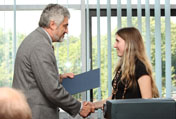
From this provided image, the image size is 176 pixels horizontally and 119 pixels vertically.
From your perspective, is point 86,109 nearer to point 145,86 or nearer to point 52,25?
point 145,86

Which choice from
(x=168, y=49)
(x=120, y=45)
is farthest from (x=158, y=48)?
(x=120, y=45)

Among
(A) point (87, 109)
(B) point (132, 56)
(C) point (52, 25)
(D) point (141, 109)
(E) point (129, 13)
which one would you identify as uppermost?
(E) point (129, 13)

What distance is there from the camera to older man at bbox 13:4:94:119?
2.28m

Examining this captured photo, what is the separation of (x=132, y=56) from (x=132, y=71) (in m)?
0.12

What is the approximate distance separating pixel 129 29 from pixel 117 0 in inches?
43.5

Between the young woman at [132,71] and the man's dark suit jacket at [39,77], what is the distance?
0.37m

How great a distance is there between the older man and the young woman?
351 mm

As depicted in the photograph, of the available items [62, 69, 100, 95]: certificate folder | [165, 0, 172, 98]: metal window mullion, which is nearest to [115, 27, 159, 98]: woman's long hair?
[62, 69, 100, 95]: certificate folder

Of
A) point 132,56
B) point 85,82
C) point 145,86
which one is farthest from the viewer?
point 85,82

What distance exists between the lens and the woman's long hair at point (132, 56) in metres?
2.34

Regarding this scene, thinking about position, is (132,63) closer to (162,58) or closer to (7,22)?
(162,58)

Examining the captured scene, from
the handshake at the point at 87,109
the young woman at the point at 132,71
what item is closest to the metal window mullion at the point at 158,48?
the handshake at the point at 87,109

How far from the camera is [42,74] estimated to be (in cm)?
227

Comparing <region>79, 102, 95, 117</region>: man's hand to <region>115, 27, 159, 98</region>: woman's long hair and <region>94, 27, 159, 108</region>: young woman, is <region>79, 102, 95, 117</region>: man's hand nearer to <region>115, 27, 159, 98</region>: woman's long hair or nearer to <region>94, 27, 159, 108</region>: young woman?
<region>94, 27, 159, 108</region>: young woman
